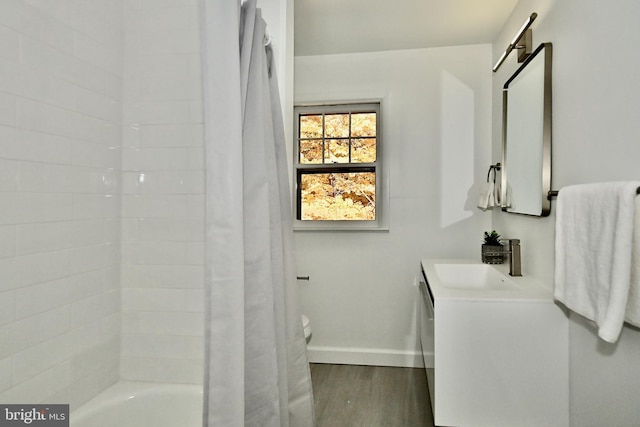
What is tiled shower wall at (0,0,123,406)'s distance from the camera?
118cm

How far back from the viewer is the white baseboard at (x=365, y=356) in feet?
10.2

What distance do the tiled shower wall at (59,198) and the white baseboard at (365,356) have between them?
1862 millimetres

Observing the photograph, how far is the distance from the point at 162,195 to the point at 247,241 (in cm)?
54

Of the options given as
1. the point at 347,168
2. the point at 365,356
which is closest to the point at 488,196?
the point at 347,168

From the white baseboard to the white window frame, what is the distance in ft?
3.17

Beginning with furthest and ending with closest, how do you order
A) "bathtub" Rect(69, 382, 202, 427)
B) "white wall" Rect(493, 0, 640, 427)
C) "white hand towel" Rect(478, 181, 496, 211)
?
"white hand towel" Rect(478, 181, 496, 211)
"bathtub" Rect(69, 382, 202, 427)
"white wall" Rect(493, 0, 640, 427)

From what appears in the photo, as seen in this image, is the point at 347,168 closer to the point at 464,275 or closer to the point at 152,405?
the point at 464,275

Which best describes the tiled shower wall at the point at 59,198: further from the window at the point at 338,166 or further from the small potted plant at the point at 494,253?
the small potted plant at the point at 494,253

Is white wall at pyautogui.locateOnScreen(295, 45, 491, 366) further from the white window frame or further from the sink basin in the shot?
the sink basin

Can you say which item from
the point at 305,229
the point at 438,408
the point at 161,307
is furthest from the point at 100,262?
the point at 305,229

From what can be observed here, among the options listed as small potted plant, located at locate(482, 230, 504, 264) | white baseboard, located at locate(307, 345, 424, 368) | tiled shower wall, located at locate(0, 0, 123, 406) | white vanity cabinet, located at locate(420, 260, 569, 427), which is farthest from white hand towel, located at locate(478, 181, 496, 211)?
tiled shower wall, located at locate(0, 0, 123, 406)

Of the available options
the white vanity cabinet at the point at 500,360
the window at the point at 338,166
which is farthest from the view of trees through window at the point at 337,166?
the white vanity cabinet at the point at 500,360

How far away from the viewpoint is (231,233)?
1.14 m

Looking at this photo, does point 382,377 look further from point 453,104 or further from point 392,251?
point 453,104
